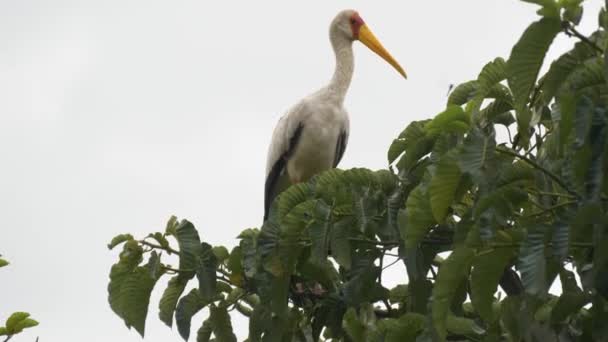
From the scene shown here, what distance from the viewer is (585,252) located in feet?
12.6

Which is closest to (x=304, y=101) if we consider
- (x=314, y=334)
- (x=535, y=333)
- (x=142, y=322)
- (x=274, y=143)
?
(x=274, y=143)

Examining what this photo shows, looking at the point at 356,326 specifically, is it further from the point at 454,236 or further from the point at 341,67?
the point at 341,67

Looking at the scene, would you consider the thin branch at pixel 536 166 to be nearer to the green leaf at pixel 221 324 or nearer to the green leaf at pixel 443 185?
the green leaf at pixel 443 185

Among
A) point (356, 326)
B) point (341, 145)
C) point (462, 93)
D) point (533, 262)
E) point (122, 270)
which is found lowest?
point (533, 262)

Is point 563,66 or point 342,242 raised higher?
point 563,66

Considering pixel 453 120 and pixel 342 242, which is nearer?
pixel 453 120

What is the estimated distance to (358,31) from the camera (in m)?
9.39

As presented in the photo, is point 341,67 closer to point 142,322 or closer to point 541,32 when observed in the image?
point 142,322

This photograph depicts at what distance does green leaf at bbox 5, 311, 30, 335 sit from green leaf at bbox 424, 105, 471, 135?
1.41 meters

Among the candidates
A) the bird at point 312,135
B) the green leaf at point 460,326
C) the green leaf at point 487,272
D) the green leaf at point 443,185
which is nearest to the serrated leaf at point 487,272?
the green leaf at point 487,272

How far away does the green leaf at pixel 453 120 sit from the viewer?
3736 millimetres

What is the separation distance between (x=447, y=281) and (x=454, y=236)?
294mm


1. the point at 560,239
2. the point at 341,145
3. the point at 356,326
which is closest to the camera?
the point at 560,239

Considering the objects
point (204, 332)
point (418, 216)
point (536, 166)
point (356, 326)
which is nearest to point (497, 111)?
point (536, 166)
